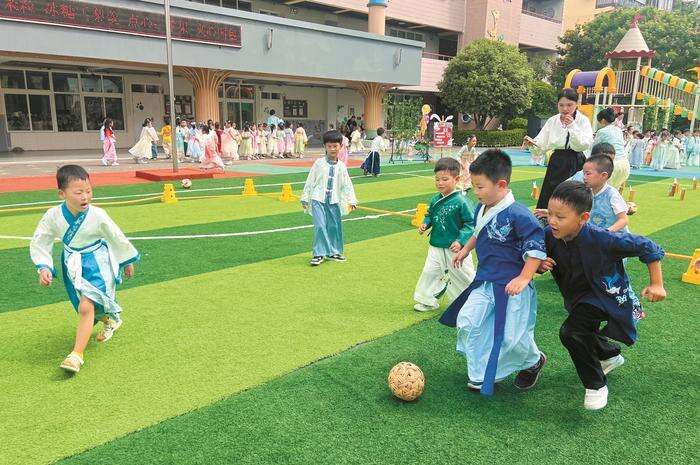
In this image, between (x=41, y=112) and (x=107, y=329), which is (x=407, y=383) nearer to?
(x=107, y=329)

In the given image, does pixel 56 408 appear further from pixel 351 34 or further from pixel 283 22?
pixel 351 34

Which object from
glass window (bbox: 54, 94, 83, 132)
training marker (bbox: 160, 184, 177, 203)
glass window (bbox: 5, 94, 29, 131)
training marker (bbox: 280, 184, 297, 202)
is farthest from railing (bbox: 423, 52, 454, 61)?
training marker (bbox: 160, 184, 177, 203)

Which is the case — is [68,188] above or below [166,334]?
above

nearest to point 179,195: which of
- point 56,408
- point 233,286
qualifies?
point 233,286

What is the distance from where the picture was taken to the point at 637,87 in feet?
95.1

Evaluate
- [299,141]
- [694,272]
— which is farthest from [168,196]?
[299,141]

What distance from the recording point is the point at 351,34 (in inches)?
1111

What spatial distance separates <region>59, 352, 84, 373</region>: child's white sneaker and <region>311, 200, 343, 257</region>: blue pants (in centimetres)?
364

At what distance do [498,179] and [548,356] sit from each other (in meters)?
1.77

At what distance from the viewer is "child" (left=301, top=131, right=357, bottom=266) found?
7.29 m

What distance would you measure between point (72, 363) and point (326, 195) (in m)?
4.00

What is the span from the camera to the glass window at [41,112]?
79.8 feet

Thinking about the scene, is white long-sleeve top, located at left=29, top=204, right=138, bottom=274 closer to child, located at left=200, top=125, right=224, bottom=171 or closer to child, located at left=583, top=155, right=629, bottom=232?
child, located at left=583, top=155, right=629, bottom=232

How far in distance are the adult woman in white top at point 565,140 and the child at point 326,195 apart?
263 centimetres
